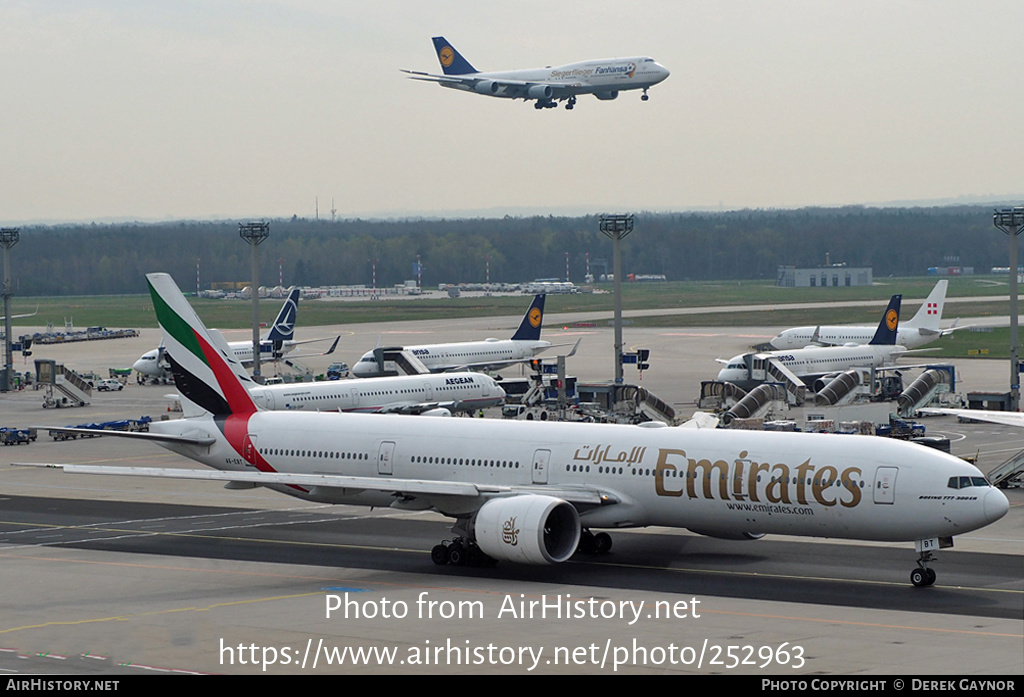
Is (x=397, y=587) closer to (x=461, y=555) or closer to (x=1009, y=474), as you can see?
(x=461, y=555)

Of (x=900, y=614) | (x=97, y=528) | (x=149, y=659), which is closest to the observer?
(x=149, y=659)

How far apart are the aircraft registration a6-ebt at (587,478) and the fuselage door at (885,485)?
36 mm

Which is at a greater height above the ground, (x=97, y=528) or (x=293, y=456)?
(x=293, y=456)

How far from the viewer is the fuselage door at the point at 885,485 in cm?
3556

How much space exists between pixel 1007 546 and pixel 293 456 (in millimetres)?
22350

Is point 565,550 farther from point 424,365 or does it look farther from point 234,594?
point 424,365

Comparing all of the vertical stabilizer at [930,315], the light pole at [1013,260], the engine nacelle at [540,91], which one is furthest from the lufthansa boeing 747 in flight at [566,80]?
the light pole at [1013,260]

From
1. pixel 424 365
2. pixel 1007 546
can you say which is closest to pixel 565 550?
pixel 1007 546

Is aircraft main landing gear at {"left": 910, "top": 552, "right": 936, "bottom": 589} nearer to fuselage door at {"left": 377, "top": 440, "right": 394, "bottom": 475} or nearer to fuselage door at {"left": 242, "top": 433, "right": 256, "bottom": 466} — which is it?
fuselage door at {"left": 377, "top": 440, "right": 394, "bottom": 475}

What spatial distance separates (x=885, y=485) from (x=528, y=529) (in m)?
9.27

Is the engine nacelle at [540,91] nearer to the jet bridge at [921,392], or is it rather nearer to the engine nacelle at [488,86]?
the engine nacelle at [488,86]

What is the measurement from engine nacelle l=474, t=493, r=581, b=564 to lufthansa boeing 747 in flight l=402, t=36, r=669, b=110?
10890 centimetres

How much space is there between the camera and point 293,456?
45.1m

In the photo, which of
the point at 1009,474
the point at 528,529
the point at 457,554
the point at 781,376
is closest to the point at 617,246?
the point at 781,376
